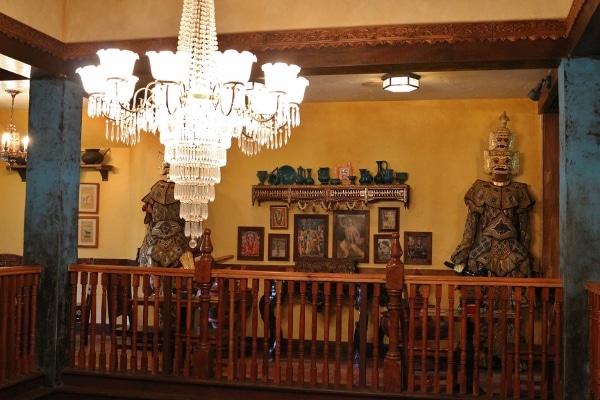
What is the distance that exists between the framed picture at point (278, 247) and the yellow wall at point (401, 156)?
0.17 metres

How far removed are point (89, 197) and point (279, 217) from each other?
109 inches

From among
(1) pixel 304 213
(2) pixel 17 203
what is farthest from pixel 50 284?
(2) pixel 17 203

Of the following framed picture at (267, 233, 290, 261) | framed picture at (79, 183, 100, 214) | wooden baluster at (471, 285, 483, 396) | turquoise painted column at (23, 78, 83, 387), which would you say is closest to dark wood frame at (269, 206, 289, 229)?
framed picture at (267, 233, 290, 261)

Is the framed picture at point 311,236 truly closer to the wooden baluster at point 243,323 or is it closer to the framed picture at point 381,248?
the framed picture at point 381,248

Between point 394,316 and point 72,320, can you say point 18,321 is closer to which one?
point 72,320

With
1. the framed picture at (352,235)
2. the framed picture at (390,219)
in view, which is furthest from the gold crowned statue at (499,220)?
the framed picture at (352,235)

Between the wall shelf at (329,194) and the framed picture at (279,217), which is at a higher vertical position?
the wall shelf at (329,194)

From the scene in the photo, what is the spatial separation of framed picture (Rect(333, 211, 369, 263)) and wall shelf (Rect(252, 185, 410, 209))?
158 mm

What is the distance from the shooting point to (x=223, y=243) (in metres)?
8.77

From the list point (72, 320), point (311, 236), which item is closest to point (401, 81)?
point (311, 236)

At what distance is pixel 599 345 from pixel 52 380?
456 centimetres

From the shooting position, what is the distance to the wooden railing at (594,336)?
4.81 m

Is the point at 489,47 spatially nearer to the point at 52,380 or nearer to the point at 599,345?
the point at 599,345

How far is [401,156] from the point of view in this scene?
8375 mm
